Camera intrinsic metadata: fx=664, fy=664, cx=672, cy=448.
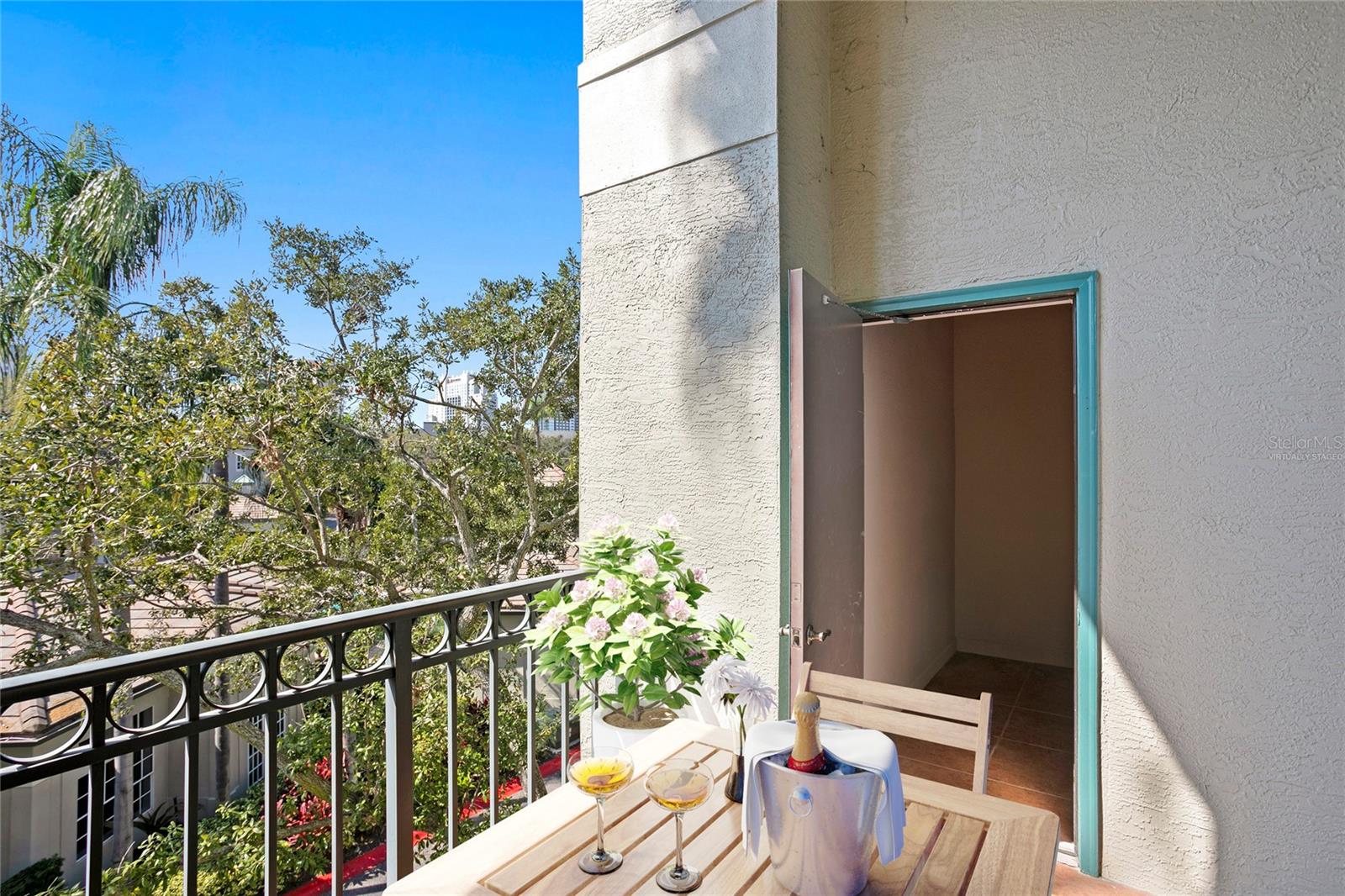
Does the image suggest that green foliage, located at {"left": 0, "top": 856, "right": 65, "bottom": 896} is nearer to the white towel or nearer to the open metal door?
the open metal door

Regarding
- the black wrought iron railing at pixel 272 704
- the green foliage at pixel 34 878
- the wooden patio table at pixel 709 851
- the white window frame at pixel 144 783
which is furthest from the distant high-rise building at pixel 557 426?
the wooden patio table at pixel 709 851

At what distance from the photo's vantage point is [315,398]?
22.2 ft

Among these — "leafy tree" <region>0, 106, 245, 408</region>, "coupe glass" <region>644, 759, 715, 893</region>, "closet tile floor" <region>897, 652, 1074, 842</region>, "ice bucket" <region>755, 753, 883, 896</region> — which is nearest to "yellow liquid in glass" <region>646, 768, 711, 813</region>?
"coupe glass" <region>644, 759, 715, 893</region>

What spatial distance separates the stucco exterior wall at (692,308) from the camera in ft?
7.55

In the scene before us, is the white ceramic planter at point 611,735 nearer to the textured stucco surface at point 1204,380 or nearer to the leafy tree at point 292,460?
the textured stucco surface at point 1204,380

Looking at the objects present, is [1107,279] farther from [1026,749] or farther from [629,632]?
[1026,749]

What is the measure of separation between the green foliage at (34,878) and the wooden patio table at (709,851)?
8984mm

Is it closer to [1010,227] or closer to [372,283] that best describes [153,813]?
[372,283]

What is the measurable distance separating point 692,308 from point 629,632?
1384mm

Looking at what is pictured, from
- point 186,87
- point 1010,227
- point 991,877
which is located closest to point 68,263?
point 186,87

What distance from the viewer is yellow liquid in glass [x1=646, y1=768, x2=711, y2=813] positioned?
3.32 ft

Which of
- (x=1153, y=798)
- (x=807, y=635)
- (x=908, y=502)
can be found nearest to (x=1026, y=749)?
(x=1153, y=798)

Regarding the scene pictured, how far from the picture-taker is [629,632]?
1465 millimetres

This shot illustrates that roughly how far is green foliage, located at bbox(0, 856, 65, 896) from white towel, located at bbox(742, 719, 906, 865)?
9.38 m
